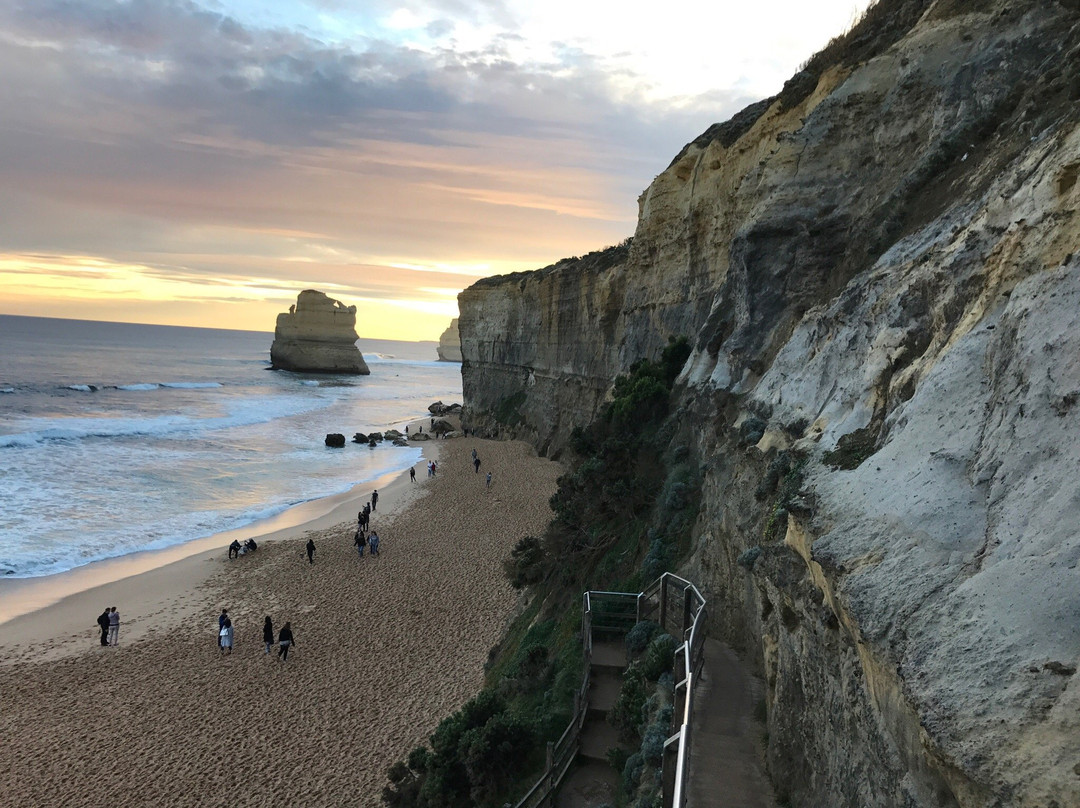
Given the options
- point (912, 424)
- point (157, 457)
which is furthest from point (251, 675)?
point (157, 457)

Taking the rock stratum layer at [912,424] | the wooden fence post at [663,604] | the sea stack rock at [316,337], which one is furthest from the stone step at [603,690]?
the sea stack rock at [316,337]

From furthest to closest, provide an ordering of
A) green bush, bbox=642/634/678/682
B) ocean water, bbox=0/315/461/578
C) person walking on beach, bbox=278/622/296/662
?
1. ocean water, bbox=0/315/461/578
2. person walking on beach, bbox=278/622/296/662
3. green bush, bbox=642/634/678/682

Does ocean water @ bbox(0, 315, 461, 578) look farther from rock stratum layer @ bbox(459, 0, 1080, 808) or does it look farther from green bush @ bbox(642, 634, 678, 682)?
rock stratum layer @ bbox(459, 0, 1080, 808)

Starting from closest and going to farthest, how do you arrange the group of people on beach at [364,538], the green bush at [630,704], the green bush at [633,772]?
the green bush at [633,772]
the green bush at [630,704]
the group of people on beach at [364,538]

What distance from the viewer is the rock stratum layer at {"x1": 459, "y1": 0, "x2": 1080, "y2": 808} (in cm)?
325

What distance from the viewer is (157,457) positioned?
122 feet

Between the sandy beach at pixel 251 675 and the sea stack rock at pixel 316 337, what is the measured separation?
7955 centimetres

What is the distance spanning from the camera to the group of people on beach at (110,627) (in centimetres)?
1552

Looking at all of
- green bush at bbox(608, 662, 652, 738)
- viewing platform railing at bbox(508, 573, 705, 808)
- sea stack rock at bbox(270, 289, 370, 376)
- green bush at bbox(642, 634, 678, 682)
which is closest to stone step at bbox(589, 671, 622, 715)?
viewing platform railing at bbox(508, 573, 705, 808)

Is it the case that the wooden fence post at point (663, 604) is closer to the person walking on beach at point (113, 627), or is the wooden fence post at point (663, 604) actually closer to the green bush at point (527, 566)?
the green bush at point (527, 566)

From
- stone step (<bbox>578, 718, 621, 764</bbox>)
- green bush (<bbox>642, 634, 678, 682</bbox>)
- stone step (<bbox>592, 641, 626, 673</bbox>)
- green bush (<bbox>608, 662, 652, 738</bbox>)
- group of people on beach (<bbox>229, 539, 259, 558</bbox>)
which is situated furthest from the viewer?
group of people on beach (<bbox>229, 539, 259, 558</bbox>)

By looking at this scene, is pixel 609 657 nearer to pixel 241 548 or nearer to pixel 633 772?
pixel 633 772

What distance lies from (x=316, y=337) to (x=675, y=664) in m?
102

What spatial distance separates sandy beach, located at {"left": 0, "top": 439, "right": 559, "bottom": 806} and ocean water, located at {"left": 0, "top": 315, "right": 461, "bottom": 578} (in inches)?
160
